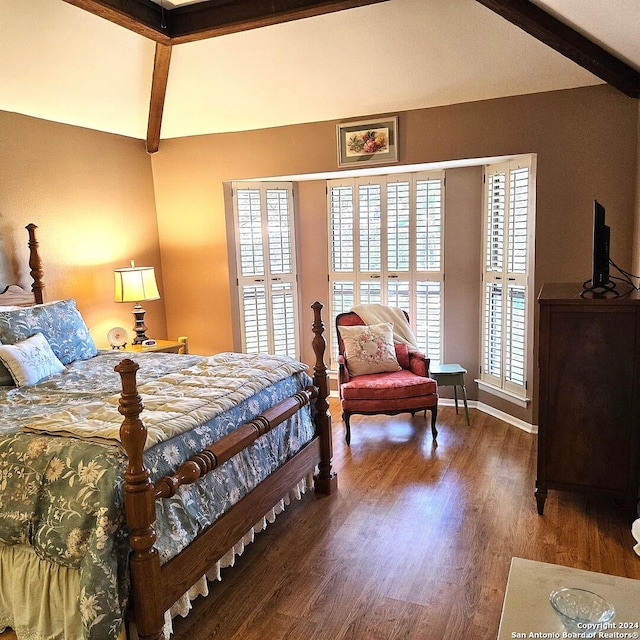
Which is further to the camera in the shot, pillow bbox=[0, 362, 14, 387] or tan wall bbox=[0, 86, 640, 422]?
tan wall bbox=[0, 86, 640, 422]

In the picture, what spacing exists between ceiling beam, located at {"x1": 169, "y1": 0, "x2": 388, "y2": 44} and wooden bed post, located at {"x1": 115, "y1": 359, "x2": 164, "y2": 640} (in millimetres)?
2682

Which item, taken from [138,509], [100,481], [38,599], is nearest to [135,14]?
[100,481]

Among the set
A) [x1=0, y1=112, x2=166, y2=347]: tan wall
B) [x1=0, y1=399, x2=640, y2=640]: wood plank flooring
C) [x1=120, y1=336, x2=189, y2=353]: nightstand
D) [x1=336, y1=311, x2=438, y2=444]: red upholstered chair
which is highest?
[x1=0, y1=112, x2=166, y2=347]: tan wall

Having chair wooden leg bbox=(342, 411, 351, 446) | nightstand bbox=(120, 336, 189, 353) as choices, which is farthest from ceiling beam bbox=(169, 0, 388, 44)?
chair wooden leg bbox=(342, 411, 351, 446)

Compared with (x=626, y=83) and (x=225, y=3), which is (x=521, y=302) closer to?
(x=626, y=83)

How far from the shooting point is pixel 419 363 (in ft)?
14.2

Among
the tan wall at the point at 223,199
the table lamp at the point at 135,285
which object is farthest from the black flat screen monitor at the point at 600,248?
the table lamp at the point at 135,285

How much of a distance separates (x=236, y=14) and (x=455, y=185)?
7.42 feet

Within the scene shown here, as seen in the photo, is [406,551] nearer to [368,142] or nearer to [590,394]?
[590,394]

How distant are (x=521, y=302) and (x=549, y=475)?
5.40ft

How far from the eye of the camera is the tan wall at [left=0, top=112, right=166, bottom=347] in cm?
395

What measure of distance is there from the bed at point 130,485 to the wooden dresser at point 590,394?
1.41m

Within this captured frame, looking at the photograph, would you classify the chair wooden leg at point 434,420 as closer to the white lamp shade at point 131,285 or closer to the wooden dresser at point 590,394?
the wooden dresser at point 590,394

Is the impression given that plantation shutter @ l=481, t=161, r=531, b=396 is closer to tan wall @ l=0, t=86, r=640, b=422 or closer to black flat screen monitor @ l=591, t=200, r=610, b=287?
tan wall @ l=0, t=86, r=640, b=422
